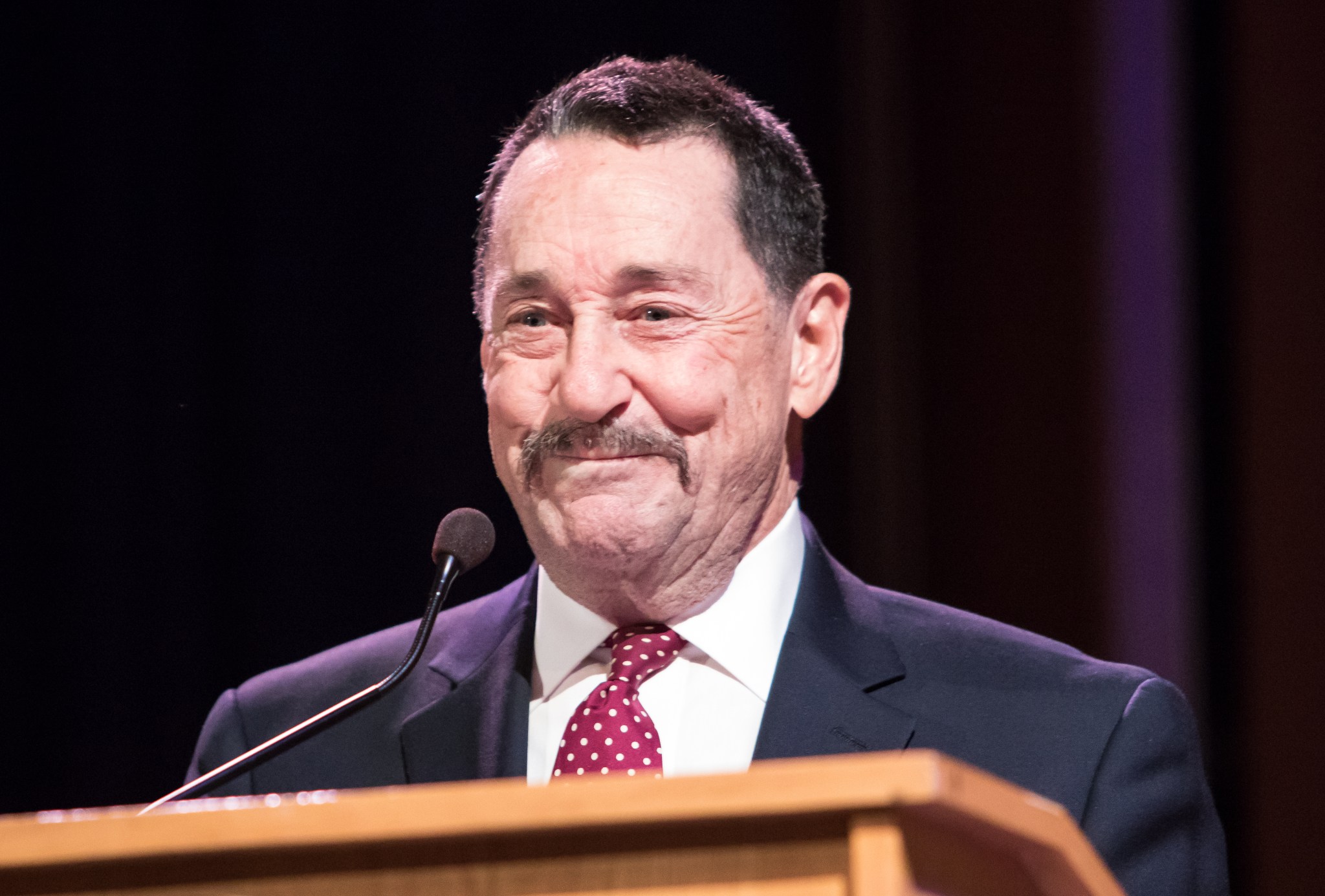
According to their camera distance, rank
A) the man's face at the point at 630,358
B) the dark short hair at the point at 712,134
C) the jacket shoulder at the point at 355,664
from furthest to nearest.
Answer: the jacket shoulder at the point at 355,664, the dark short hair at the point at 712,134, the man's face at the point at 630,358

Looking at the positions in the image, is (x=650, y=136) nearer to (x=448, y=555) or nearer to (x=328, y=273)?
(x=448, y=555)

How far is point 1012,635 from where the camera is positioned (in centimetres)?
197

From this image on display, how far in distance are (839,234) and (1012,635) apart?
1.49 meters

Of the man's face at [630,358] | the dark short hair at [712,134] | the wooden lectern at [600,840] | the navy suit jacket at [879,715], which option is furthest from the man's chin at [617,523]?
the wooden lectern at [600,840]

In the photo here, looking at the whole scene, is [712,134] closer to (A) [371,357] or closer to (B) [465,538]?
(B) [465,538]

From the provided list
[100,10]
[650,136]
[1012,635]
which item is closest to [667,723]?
[1012,635]

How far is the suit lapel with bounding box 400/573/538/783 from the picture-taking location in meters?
1.90

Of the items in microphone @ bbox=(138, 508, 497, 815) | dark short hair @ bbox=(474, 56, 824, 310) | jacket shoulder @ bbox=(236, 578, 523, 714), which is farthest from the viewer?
jacket shoulder @ bbox=(236, 578, 523, 714)

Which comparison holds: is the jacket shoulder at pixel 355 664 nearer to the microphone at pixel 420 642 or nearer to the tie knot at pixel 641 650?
the tie knot at pixel 641 650

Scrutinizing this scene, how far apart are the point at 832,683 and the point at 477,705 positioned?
486mm

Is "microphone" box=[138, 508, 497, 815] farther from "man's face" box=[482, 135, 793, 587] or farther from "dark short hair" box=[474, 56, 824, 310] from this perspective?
"dark short hair" box=[474, 56, 824, 310]

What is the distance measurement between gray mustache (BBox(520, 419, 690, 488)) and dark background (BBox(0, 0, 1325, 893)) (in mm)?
905

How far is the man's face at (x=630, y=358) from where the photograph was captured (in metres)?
1.86

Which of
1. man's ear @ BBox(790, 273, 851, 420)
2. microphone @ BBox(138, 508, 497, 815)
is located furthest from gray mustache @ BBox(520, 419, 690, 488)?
man's ear @ BBox(790, 273, 851, 420)
